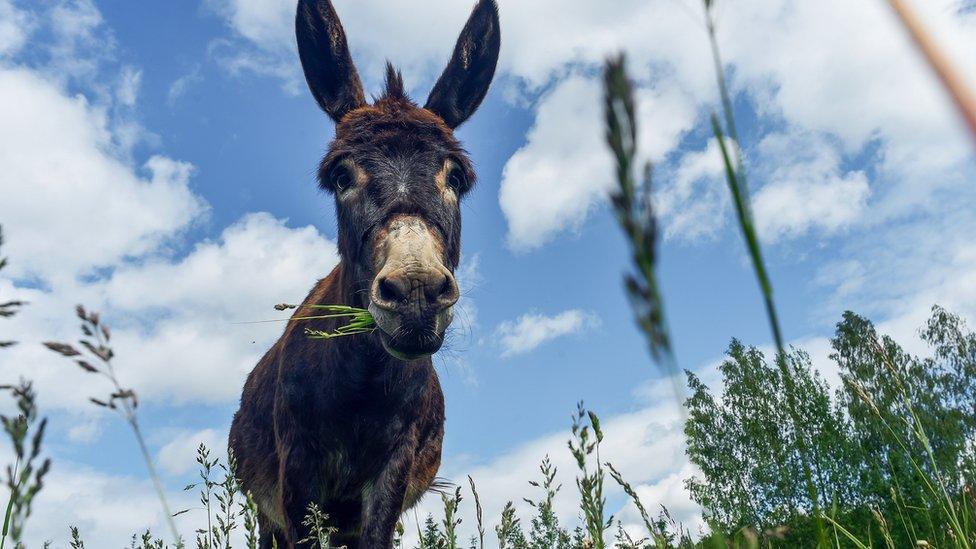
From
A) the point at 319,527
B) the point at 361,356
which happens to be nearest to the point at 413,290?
the point at 319,527

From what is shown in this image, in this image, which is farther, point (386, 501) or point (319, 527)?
point (386, 501)

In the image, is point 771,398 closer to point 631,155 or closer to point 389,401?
point 389,401

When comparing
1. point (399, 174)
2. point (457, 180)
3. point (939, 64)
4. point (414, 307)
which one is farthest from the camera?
point (457, 180)

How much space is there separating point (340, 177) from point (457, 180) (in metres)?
0.89

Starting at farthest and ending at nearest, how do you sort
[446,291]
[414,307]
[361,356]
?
[361,356] → [446,291] → [414,307]

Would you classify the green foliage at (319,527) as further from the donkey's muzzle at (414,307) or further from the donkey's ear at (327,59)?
the donkey's ear at (327,59)

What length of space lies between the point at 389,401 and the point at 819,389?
4102cm

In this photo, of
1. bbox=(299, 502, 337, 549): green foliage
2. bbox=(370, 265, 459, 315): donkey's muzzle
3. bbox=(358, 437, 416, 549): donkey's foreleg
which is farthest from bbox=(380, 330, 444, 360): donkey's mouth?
bbox=(358, 437, 416, 549): donkey's foreleg

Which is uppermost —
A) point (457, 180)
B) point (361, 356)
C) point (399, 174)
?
point (457, 180)

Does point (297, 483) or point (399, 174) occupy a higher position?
point (399, 174)

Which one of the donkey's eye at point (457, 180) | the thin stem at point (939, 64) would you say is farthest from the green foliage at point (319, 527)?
the thin stem at point (939, 64)

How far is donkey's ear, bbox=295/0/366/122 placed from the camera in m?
5.80

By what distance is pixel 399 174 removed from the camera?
15.2 feet

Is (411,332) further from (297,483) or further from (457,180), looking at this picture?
(297,483)
